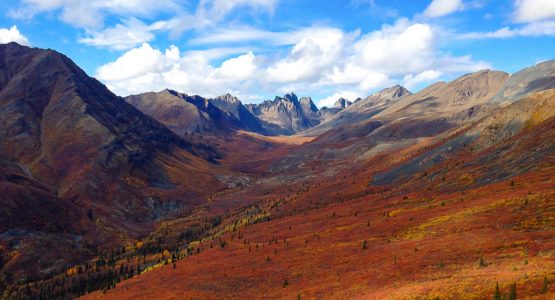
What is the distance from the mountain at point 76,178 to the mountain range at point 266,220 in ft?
1.80

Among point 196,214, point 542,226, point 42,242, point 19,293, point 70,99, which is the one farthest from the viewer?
point 70,99

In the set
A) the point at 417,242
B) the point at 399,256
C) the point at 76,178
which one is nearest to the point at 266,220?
the point at 417,242

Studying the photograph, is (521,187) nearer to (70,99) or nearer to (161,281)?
(161,281)

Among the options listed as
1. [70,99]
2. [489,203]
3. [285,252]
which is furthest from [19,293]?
[70,99]

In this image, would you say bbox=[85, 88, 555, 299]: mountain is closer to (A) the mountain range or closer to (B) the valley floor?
(B) the valley floor

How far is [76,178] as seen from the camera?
477ft

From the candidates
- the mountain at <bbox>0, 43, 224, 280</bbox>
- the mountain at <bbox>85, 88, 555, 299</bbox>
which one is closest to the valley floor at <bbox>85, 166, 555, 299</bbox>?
the mountain at <bbox>85, 88, 555, 299</bbox>

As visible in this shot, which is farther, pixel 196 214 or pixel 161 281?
pixel 196 214

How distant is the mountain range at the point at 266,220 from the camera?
139 feet

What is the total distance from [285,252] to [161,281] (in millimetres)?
18865

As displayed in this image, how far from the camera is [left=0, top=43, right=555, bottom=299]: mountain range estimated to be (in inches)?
1673

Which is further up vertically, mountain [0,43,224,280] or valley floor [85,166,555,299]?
mountain [0,43,224,280]

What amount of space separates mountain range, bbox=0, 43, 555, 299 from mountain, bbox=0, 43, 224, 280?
55 cm

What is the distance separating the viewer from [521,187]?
64938 millimetres
